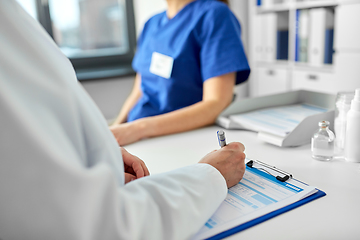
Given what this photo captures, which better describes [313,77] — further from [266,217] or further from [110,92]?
[266,217]

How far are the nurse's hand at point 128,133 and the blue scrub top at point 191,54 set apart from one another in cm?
31

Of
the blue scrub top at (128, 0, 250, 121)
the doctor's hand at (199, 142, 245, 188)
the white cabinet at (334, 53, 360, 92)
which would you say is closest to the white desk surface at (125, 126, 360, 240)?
the doctor's hand at (199, 142, 245, 188)

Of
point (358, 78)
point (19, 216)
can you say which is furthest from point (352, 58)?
point (19, 216)

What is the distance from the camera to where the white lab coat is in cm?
40

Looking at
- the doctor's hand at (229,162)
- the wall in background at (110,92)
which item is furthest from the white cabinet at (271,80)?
the doctor's hand at (229,162)

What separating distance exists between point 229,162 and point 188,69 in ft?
2.33

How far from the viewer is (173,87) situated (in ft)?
4.40

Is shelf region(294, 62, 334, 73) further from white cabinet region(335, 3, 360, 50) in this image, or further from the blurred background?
white cabinet region(335, 3, 360, 50)

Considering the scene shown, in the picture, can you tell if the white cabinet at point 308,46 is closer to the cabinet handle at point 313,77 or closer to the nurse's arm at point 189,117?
the cabinet handle at point 313,77

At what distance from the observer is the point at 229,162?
688 mm

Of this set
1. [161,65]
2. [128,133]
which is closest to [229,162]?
[128,133]

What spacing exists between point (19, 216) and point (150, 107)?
3.51 ft

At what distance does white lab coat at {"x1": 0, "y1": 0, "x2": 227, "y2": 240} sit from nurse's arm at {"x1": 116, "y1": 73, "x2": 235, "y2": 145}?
581 millimetres

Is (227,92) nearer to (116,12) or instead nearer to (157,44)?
(157,44)
